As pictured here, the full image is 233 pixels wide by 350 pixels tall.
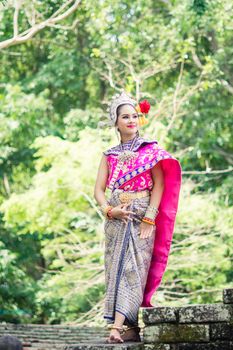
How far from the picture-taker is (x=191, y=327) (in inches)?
235

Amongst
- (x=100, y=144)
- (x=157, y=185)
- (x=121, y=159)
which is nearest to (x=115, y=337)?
(x=157, y=185)

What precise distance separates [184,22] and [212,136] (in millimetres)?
1987

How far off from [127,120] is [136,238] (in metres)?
0.77

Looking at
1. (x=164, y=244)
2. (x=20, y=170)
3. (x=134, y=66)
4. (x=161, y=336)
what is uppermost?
(x=134, y=66)

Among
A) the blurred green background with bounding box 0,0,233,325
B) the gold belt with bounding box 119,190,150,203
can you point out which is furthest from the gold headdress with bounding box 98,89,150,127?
the blurred green background with bounding box 0,0,233,325

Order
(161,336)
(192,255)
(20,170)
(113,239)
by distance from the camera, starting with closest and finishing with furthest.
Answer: (161,336) → (113,239) → (192,255) → (20,170)

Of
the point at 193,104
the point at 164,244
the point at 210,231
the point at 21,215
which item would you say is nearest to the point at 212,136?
the point at 193,104

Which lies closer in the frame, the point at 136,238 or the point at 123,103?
the point at 136,238

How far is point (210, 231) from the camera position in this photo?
15.6 meters

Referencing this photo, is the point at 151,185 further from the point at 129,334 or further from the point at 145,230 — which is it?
the point at 129,334

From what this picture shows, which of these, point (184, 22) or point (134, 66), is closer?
point (184, 22)

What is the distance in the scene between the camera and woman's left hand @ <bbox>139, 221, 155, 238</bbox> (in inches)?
255

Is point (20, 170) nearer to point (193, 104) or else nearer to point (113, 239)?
point (193, 104)

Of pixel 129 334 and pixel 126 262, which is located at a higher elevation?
pixel 126 262
